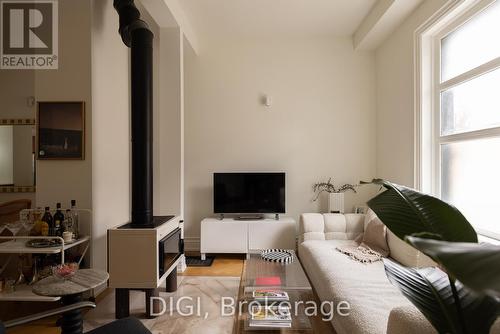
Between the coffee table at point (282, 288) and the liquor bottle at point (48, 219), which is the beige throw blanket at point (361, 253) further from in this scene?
the liquor bottle at point (48, 219)

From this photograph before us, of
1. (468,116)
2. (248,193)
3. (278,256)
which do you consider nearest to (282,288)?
(278,256)

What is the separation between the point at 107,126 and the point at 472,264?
3.13 metres

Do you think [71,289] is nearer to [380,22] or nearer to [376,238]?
[376,238]

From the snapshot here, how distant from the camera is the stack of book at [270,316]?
1.81 metres

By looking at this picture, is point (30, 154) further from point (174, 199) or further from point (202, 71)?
point (202, 71)

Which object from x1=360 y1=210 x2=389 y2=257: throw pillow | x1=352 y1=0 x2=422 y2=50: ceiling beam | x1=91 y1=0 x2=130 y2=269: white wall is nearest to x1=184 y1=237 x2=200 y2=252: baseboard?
x1=91 y1=0 x2=130 y2=269: white wall

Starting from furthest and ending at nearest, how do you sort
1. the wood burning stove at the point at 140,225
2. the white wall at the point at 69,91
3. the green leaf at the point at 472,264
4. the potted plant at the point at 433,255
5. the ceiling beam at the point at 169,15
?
the ceiling beam at the point at 169,15
the white wall at the point at 69,91
the wood burning stove at the point at 140,225
the potted plant at the point at 433,255
the green leaf at the point at 472,264

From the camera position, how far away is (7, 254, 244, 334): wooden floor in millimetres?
2229

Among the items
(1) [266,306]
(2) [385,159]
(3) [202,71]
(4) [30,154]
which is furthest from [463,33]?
(4) [30,154]

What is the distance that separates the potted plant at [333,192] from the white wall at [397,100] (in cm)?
51

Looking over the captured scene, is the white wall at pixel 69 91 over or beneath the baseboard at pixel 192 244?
over

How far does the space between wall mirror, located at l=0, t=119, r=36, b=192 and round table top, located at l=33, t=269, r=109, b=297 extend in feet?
10.2

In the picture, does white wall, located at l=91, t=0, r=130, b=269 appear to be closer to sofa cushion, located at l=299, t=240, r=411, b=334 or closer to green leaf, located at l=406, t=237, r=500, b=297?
sofa cushion, located at l=299, t=240, r=411, b=334

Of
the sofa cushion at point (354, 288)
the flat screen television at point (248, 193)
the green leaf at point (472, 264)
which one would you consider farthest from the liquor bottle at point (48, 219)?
the green leaf at point (472, 264)
